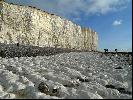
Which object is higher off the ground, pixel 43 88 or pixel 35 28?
pixel 35 28

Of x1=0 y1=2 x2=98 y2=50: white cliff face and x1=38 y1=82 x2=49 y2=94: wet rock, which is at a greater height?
x1=0 y1=2 x2=98 y2=50: white cliff face

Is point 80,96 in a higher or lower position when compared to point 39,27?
lower

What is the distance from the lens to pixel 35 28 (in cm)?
4706

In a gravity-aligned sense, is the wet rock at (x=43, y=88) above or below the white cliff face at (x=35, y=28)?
below

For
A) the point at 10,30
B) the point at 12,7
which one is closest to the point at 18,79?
the point at 10,30

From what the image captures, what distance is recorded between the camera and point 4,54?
1603cm

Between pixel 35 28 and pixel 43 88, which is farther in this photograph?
pixel 35 28

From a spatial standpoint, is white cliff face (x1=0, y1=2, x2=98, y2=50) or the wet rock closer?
the wet rock

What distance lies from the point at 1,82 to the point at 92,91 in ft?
8.21

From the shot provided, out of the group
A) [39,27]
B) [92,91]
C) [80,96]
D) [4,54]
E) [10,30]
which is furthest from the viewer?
[39,27]

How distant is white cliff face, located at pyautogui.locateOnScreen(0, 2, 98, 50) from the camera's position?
38438mm

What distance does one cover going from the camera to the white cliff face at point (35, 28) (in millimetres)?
38438

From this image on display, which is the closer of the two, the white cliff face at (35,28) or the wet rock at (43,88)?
the wet rock at (43,88)

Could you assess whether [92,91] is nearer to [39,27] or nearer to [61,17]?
[39,27]
